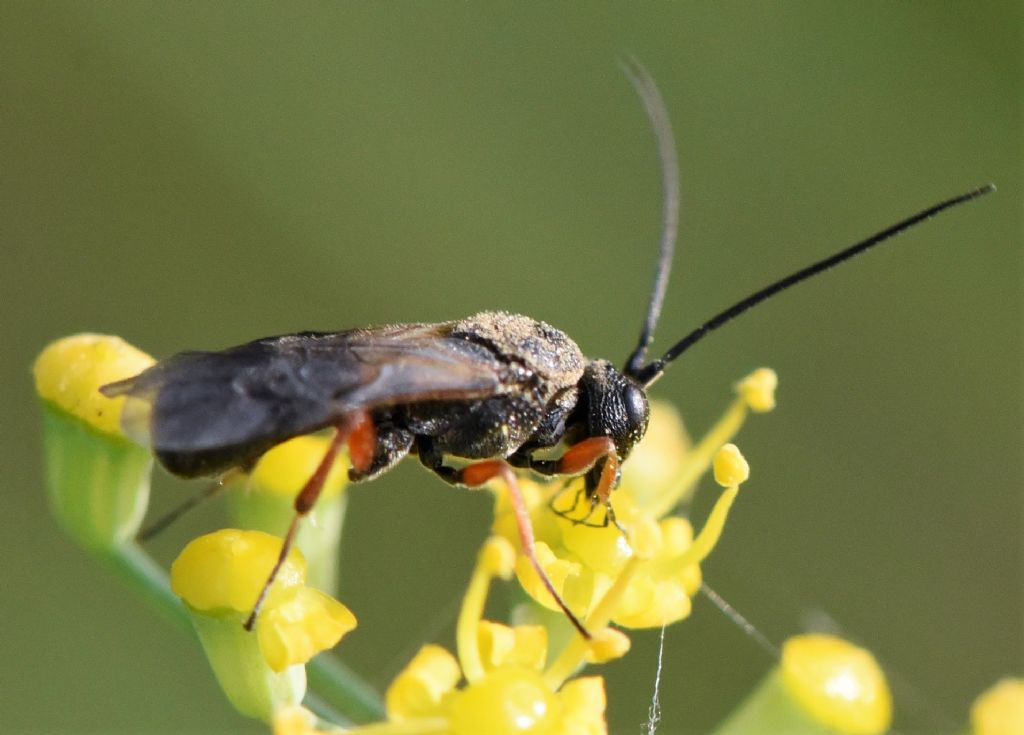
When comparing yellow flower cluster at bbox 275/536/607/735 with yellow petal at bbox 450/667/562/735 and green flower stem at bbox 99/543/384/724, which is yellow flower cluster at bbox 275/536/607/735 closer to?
yellow petal at bbox 450/667/562/735

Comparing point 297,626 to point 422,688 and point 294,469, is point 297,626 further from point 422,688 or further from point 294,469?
point 294,469

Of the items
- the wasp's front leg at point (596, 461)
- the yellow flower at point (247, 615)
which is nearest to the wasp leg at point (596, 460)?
the wasp's front leg at point (596, 461)

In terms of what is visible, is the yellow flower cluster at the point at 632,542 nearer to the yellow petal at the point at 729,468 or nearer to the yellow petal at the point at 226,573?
the yellow petal at the point at 729,468

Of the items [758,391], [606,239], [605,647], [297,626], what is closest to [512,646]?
[605,647]

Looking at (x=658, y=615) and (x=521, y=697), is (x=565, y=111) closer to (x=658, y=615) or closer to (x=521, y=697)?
(x=658, y=615)

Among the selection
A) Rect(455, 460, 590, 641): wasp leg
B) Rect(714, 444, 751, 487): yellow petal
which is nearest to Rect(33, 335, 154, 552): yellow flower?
Rect(455, 460, 590, 641): wasp leg
